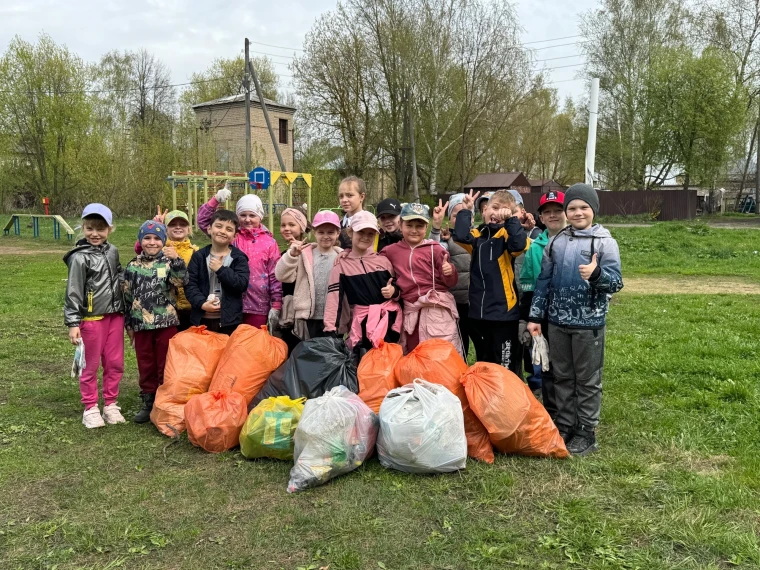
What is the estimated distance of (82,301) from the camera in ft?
13.3

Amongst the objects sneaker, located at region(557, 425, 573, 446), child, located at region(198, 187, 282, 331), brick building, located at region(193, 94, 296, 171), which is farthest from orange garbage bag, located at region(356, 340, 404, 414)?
brick building, located at region(193, 94, 296, 171)

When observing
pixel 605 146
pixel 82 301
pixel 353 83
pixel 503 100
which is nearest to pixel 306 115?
pixel 353 83

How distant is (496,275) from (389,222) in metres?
0.89

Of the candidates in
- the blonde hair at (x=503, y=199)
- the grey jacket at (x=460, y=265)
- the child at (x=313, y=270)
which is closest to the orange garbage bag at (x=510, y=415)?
the grey jacket at (x=460, y=265)

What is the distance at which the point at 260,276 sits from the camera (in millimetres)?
4371

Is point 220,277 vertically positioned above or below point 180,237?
below

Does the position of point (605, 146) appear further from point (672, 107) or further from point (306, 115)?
point (306, 115)

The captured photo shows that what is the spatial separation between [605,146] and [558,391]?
1174 inches

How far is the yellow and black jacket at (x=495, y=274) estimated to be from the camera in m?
3.85

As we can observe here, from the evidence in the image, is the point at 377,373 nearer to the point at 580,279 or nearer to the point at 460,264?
Answer: the point at 460,264

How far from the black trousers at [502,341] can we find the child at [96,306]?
2470 mm

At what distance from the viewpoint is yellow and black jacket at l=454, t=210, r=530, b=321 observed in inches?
151

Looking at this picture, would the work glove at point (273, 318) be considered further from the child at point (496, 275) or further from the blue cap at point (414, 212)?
the child at point (496, 275)

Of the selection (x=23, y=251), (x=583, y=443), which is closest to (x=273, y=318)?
(x=583, y=443)
